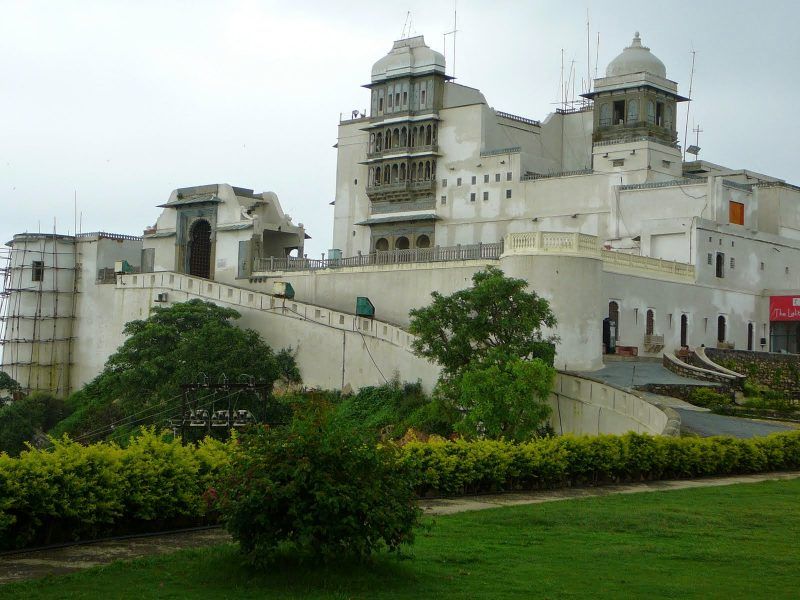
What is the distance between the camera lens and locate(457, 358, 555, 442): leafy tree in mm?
31438

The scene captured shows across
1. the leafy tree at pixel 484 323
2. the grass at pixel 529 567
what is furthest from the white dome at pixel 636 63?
the grass at pixel 529 567

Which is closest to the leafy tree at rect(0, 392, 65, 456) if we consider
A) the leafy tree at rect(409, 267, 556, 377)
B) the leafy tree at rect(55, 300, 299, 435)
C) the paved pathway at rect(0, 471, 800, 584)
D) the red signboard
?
the leafy tree at rect(55, 300, 299, 435)

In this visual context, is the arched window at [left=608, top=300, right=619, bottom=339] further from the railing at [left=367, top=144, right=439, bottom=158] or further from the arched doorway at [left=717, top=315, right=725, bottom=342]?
the railing at [left=367, top=144, right=439, bottom=158]

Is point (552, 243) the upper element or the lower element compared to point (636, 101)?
lower

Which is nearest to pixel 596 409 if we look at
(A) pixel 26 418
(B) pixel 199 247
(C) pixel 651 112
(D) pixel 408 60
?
(A) pixel 26 418

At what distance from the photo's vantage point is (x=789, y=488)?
72.8 ft

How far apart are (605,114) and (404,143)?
31.2 ft

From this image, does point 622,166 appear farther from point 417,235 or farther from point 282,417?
point 282,417

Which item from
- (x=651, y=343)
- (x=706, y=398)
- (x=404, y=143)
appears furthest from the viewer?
(x=404, y=143)

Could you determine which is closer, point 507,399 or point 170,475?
point 170,475

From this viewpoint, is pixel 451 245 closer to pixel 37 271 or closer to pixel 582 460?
pixel 37 271

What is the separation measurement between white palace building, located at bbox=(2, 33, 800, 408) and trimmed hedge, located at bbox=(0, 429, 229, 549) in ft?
80.3

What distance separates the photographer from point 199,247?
2338 inches

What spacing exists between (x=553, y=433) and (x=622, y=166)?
22359 mm
